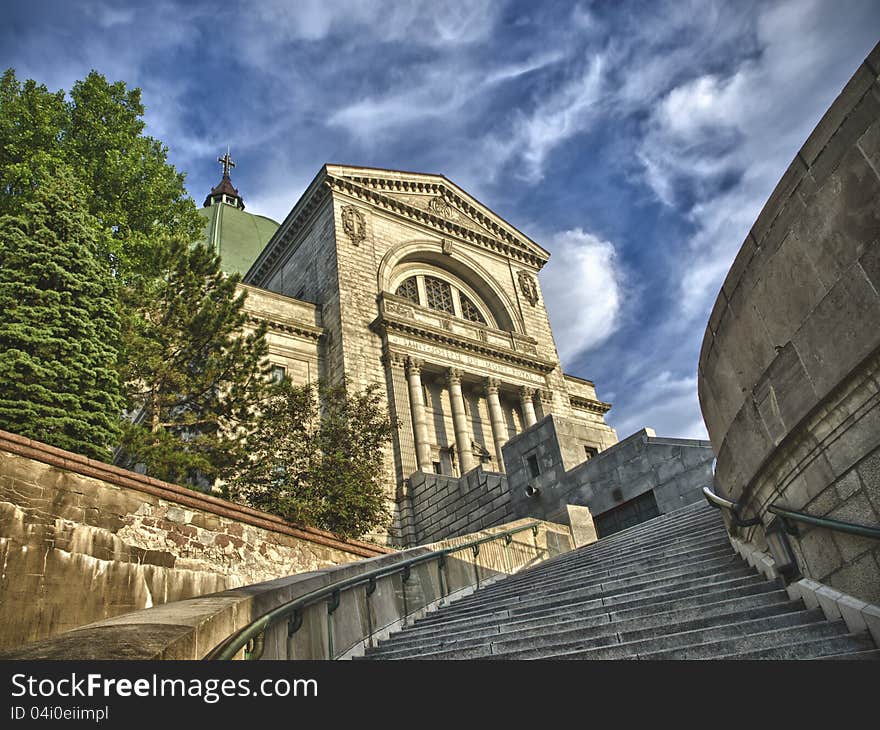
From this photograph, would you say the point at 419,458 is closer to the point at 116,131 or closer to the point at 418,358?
the point at 418,358

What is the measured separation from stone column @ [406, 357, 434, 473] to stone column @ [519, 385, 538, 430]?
5.24 m

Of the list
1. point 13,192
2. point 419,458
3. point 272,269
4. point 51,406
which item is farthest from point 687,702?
point 272,269

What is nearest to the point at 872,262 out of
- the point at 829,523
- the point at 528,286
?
the point at 829,523

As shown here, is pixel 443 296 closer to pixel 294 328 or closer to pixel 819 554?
pixel 294 328

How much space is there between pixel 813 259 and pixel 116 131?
1768 cm

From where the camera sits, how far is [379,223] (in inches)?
1193

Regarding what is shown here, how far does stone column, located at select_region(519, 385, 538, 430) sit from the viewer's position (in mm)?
28797

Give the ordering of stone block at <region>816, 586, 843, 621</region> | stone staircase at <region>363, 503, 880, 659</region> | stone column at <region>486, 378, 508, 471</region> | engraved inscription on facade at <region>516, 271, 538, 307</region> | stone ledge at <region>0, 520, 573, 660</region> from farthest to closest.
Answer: engraved inscription on facade at <region>516, 271, 538, 307</region>, stone column at <region>486, 378, 508, 471</region>, stone staircase at <region>363, 503, 880, 659</region>, stone block at <region>816, 586, 843, 621</region>, stone ledge at <region>0, 520, 573, 660</region>

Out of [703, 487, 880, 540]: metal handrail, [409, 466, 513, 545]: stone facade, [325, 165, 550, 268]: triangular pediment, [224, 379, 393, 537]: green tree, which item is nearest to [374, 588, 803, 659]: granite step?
[703, 487, 880, 540]: metal handrail

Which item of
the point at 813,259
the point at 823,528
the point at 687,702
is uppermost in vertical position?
the point at 813,259

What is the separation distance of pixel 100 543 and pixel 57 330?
416cm

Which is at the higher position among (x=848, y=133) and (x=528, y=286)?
(x=528, y=286)

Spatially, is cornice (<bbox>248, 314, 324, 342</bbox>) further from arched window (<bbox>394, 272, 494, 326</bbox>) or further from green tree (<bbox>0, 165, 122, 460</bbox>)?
green tree (<bbox>0, 165, 122, 460</bbox>)

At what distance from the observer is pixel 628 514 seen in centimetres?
1455
